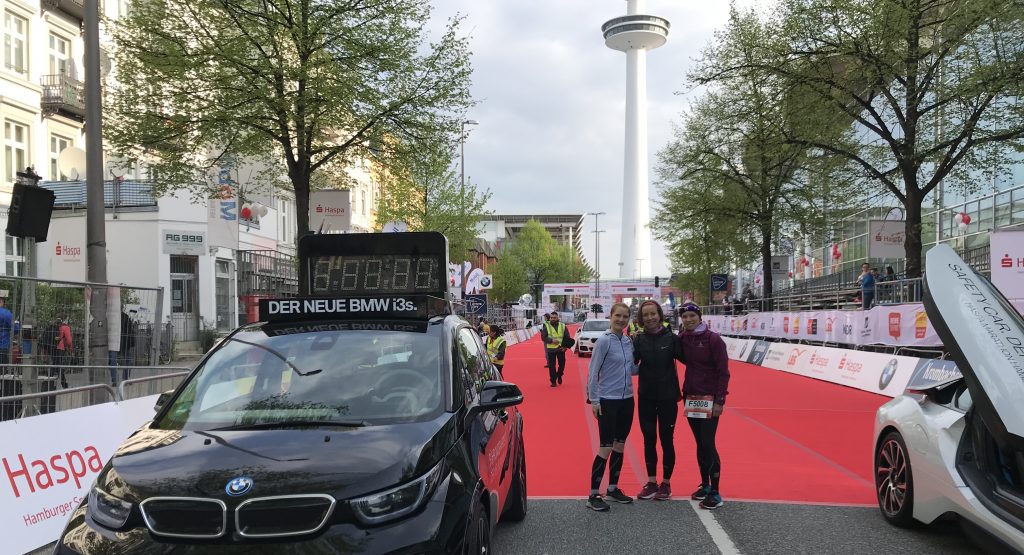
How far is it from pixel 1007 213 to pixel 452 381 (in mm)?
26604

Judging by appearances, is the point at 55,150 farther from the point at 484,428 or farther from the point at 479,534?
the point at 479,534

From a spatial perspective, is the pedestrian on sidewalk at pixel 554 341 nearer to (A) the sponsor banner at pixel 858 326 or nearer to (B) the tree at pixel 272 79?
(B) the tree at pixel 272 79

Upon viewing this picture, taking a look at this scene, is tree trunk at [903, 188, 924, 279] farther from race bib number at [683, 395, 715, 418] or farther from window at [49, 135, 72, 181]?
window at [49, 135, 72, 181]

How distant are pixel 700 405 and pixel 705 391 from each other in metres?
0.13

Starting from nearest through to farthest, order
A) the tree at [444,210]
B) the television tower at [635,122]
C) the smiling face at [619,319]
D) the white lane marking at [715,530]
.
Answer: the white lane marking at [715,530] < the smiling face at [619,319] < the tree at [444,210] < the television tower at [635,122]

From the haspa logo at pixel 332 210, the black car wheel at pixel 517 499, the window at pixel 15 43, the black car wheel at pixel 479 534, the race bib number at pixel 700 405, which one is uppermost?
the window at pixel 15 43

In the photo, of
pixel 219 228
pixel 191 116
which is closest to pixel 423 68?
pixel 191 116

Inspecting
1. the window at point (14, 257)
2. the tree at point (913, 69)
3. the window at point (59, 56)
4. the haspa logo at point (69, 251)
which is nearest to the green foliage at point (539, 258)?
the window at point (59, 56)

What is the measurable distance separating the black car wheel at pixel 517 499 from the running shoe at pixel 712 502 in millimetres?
1612

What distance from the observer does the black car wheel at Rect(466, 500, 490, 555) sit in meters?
3.79

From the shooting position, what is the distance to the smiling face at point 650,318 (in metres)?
7.06

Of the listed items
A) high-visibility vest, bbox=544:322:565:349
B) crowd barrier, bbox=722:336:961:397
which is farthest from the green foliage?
high-visibility vest, bbox=544:322:565:349

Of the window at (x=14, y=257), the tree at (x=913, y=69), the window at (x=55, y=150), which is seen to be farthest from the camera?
the window at (x=55, y=150)

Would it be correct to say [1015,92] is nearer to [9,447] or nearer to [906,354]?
[906,354]
